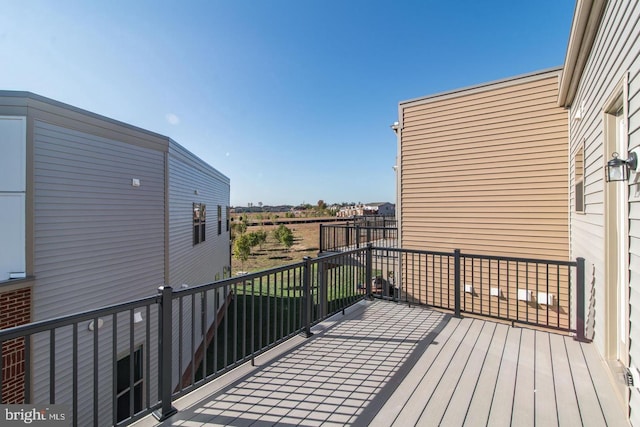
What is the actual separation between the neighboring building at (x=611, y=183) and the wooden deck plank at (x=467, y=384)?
88 centimetres

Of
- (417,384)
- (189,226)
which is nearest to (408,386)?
(417,384)

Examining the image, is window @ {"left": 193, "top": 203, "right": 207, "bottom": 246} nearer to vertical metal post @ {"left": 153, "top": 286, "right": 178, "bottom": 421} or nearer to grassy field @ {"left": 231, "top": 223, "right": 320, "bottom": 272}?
vertical metal post @ {"left": 153, "top": 286, "right": 178, "bottom": 421}

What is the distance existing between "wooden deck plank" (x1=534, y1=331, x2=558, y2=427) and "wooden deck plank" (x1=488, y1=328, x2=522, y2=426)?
0.50 feet

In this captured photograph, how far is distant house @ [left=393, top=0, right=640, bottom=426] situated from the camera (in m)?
1.87

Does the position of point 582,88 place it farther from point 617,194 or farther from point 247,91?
point 247,91

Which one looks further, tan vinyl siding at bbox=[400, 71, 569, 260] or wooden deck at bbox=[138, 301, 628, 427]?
tan vinyl siding at bbox=[400, 71, 569, 260]

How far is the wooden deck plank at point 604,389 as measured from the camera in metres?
1.92

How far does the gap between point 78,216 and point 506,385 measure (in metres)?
6.54

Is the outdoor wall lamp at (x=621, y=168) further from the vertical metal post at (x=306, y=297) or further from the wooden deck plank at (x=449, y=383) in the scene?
the vertical metal post at (x=306, y=297)

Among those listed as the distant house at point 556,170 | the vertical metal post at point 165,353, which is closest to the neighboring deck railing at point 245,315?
the vertical metal post at point 165,353

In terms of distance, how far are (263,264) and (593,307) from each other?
22201mm

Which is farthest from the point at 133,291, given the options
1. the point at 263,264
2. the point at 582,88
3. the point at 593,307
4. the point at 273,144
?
the point at 263,264

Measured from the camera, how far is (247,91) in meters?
11.1

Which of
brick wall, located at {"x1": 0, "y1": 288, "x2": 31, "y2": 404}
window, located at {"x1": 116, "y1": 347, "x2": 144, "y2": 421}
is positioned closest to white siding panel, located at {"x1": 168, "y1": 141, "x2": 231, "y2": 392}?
window, located at {"x1": 116, "y1": 347, "x2": 144, "y2": 421}
